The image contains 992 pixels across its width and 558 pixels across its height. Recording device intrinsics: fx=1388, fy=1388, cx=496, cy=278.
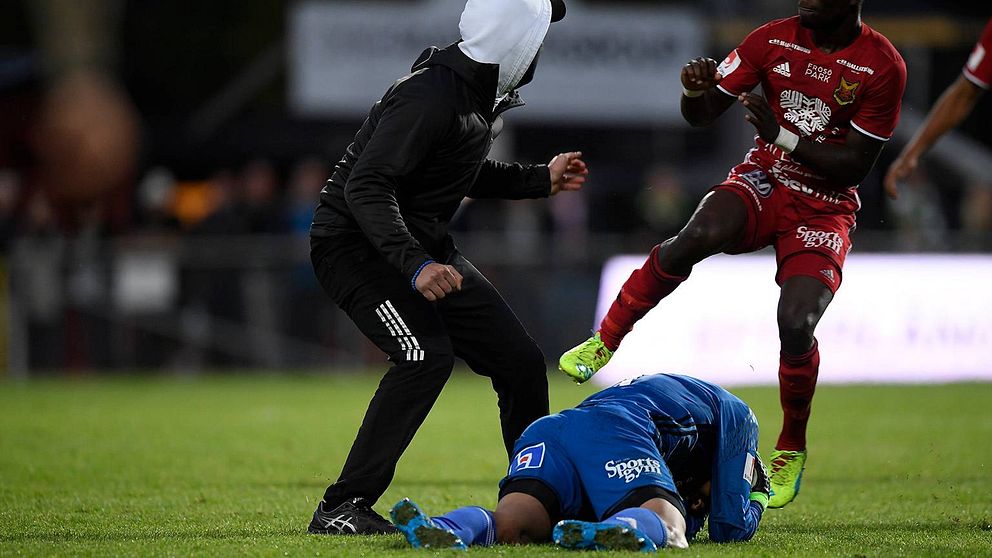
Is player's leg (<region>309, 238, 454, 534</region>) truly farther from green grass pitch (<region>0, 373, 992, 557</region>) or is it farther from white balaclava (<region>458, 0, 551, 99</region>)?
white balaclava (<region>458, 0, 551, 99</region>)

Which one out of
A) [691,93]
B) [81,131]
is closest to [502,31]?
[691,93]

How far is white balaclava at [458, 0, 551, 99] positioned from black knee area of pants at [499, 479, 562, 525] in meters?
1.88

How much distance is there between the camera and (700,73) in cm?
660

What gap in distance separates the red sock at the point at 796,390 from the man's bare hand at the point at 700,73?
136cm

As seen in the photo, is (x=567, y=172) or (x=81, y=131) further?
(x=81, y=131)

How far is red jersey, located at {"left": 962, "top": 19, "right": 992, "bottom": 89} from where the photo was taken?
6688 millimetres

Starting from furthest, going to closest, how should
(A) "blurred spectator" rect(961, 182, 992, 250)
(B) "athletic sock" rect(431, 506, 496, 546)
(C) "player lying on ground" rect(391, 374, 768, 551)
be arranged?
(A) "blurred spectator" rect(961, 182, 992, 250), (B) "athletic sock" rect(431, 506, 496, 546), (C) "player lying on ground" rect(391, 374, 768, 551)

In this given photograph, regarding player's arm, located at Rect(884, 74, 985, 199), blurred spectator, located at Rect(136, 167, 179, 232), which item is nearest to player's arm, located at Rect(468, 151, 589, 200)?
player's arm, located at Rect(884, 74, 985, 199)

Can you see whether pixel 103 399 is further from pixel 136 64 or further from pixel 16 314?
pixel 136 64

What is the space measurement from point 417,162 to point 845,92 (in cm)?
228

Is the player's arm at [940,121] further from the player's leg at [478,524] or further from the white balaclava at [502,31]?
the player's leg at [478,524]

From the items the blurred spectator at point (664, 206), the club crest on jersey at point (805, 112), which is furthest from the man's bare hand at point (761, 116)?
the blurred spectator at point (664, 206)

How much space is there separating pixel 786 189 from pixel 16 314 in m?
11.2

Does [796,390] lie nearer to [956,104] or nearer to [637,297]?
[637,297]
